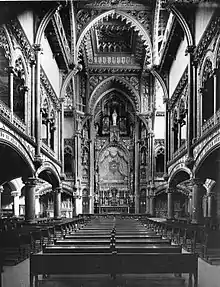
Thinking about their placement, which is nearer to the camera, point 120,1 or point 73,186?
point 120,1

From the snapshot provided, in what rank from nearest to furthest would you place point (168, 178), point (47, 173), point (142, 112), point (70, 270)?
point (70, 270) → point (47, 173) → point (168, 178) → point (142, 112)

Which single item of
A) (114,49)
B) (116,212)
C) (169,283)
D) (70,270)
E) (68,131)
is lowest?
(116,212)

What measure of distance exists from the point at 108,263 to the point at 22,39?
16584 mm

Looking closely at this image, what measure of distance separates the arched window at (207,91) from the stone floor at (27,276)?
11238mm

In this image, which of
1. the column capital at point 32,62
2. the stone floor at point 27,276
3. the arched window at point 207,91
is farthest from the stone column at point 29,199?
the arched window at point 207,91

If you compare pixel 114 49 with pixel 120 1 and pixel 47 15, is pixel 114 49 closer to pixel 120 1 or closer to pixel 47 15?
pixel 120 1

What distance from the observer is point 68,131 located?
151ft

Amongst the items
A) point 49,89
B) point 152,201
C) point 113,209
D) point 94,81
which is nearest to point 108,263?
point 49,89

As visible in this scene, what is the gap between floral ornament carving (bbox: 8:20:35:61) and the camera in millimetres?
19703

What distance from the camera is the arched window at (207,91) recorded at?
21.2 meters

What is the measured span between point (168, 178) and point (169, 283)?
84.7 ft

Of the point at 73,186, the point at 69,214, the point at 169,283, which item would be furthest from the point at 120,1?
the point at 169,283

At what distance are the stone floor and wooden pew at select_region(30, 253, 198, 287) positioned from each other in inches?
28.6

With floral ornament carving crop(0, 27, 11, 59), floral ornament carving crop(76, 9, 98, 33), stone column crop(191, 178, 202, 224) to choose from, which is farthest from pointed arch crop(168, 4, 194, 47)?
floral ornament carving crop(76, 9, 98, 33)
